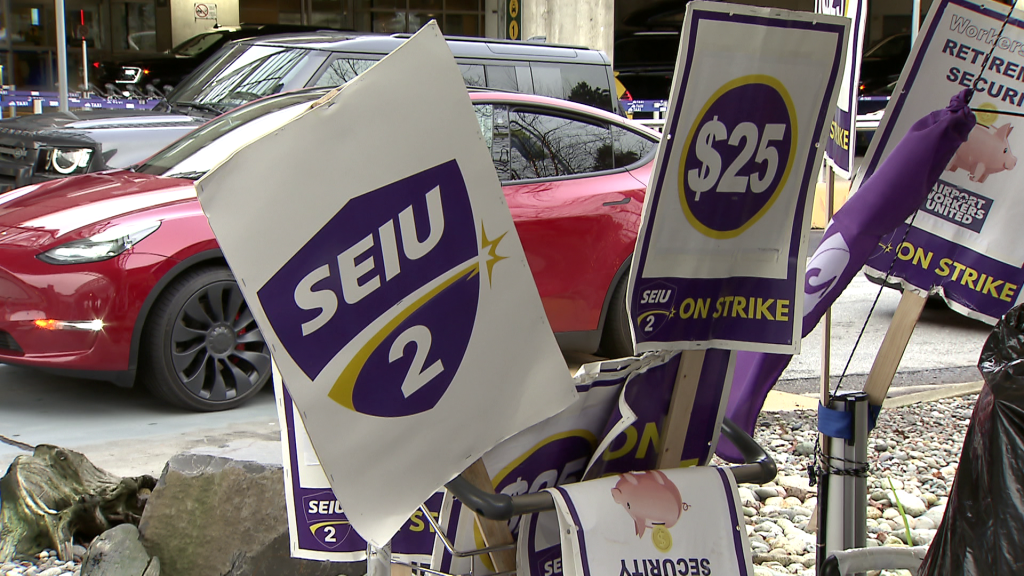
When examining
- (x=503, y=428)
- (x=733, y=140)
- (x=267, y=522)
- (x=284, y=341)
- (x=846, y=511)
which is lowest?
(x=267, y=522)

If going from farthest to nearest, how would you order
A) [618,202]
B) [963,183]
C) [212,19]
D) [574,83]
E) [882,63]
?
[212,19] < [882,63] < [574,83] < [618,202] < [963,183]

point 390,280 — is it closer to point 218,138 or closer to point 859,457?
point 859,457

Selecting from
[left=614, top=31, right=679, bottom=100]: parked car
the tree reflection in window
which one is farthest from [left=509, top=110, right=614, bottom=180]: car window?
[left=614, top=31, right=679, bottom=100]: parked car


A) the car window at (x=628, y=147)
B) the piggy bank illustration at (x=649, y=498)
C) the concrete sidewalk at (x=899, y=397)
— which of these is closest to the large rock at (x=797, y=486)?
the concrete sidewalk at (x=899, y=397)

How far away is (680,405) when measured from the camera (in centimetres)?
190

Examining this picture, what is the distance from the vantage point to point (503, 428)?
1626mm

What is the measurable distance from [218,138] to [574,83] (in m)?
3.74

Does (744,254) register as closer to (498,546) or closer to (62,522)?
(498,546)

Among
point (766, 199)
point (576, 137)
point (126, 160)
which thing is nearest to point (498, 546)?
point (766, 199)

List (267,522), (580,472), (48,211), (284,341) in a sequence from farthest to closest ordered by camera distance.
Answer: (48,211), (267,522), (580,472), (284,341)

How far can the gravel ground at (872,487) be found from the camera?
328 centimetres

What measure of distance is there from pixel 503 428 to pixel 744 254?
2.00 feet

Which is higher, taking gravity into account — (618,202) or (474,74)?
(474,74)

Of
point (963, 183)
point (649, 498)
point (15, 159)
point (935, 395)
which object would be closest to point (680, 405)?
point (649, 498)
